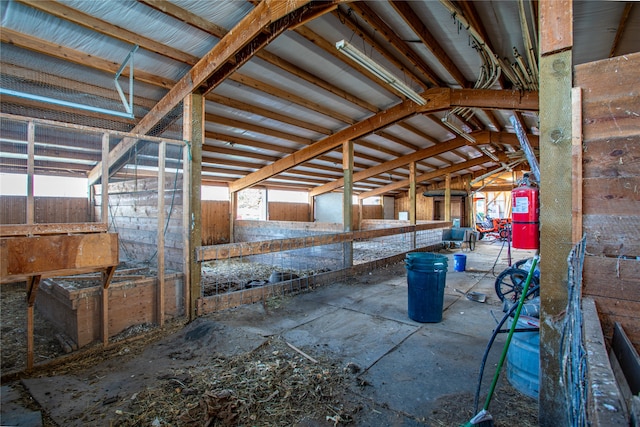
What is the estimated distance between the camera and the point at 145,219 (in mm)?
4488

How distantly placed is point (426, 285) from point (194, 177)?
289 cm

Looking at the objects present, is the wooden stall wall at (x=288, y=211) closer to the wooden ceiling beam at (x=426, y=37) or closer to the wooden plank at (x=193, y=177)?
the wooden plank at (x=193, y=177)

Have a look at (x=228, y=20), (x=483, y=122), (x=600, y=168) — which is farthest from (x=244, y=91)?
(x=483, y=122)

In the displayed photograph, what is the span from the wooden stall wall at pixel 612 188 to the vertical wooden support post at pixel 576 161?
2 centimetres

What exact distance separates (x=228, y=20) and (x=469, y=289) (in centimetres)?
490

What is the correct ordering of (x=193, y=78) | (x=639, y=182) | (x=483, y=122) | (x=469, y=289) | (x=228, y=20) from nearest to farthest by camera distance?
(x=639, y=182), (x=228, y=20), (x=193, y=78), (x=469, y=289), (x=483, y=122)

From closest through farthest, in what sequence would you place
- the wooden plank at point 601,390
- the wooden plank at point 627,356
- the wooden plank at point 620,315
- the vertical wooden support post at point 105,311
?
the wooden plank at point 601,390
the wooden plank at point 627,356
the wooden plank at point 620,315
the vertical wooden support post at point 105,311

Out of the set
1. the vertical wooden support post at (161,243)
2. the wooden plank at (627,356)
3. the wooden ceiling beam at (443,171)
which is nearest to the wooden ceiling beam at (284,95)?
the vertical wooden support post at (161,243)

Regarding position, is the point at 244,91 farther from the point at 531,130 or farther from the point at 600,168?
the point at 531,130

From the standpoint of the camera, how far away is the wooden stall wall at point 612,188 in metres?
1.31

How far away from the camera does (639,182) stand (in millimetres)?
1299

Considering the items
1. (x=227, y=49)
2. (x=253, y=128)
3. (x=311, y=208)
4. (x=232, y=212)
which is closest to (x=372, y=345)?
(x=227, y=49)

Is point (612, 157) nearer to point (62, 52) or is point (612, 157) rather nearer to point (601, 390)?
point (601, 390)

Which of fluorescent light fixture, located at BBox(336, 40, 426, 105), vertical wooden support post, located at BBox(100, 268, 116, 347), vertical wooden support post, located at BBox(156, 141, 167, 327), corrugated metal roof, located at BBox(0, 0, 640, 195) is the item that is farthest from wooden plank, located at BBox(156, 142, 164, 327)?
fluorescent light fixture, located at BBox(336, 40, 426, 105)
